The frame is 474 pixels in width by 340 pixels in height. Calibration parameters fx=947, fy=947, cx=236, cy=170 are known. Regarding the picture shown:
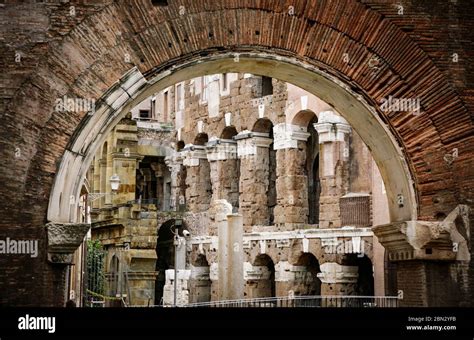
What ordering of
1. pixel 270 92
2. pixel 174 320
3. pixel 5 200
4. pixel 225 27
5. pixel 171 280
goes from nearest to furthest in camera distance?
pixel 174 320
pixel 5 200
pixel 225 27
pixel 270 92
pixel 171 280

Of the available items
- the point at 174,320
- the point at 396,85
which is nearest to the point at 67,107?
the point at 174,320

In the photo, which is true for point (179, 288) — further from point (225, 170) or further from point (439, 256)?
point (439, 256)

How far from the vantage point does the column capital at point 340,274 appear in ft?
85.0

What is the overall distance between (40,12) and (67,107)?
1182 millimetres

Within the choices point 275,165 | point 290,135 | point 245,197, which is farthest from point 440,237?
point 275,165

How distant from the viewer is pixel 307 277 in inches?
1117

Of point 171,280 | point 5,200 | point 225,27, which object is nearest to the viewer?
point 5,200

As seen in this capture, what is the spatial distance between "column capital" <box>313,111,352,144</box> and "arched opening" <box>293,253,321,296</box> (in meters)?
3.77

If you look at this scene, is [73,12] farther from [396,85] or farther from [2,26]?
[396,85]

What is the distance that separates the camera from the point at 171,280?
34781 mm

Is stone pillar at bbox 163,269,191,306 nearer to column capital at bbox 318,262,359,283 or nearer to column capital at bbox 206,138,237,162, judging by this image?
column capital at bbox 206,138,237,162

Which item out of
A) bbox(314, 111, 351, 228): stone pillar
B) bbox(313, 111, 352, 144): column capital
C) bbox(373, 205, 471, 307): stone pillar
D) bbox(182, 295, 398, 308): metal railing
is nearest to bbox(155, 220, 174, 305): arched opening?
bbox(182, 295, 398, 308): metal railing

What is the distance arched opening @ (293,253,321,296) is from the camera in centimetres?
2811

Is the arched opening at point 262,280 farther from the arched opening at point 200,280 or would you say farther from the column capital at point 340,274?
the column capital at point 340,274
